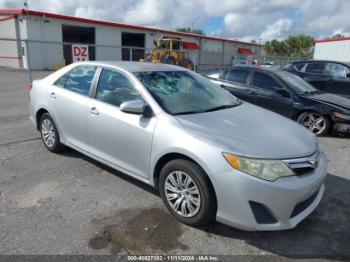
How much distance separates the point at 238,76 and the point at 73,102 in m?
4.80

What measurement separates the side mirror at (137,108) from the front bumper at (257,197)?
3.49ft

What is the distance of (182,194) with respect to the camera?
9.78 ft

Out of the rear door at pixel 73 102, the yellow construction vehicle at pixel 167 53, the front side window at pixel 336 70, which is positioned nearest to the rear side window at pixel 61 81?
the rear door at pixel 73 102

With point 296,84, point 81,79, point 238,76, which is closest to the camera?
point 81,79

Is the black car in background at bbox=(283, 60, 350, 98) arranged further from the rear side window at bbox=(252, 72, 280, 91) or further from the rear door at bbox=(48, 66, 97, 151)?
the rear door at bbox=(48, 66, 97, 151)

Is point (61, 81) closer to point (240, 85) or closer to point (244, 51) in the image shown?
point (240, 85)

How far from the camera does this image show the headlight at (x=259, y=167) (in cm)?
256

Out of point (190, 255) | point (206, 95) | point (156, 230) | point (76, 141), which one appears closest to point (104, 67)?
point (76, 141)

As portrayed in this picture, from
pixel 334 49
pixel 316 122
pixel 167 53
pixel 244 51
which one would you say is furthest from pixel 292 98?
pixel 244 51

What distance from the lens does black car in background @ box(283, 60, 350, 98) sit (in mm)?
10031

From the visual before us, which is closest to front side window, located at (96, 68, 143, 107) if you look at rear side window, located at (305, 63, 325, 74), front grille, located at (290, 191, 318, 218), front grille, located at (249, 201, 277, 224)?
front grille, located at (249, 201, 277, 224)

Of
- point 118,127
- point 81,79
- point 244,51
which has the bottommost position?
point 118,127

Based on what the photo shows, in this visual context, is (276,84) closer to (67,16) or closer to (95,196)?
(95,196)

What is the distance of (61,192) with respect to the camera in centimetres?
365
